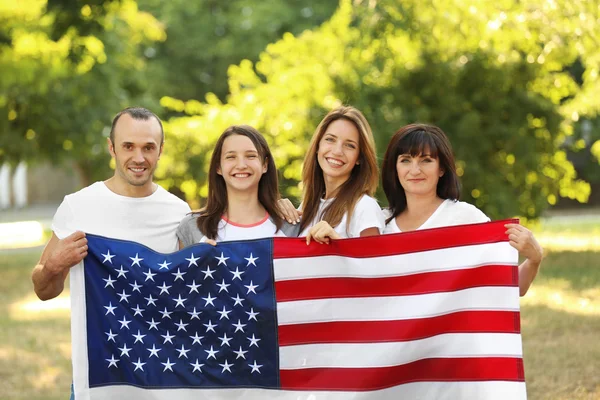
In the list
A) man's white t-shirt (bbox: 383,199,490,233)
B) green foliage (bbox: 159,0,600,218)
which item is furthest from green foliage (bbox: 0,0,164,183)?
man's white t-shirt (bbox: 383,199,490,233)

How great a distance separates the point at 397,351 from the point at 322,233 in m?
0.75

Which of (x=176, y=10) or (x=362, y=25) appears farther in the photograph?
(x=176, y=10)

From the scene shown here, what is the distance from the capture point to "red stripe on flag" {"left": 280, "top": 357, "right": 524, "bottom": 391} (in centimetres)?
472

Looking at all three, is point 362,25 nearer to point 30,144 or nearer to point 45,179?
point 30,144

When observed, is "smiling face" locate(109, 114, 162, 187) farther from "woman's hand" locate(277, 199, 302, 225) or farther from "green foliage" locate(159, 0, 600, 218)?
"green foliage" locate(159, 0, 600, 218)

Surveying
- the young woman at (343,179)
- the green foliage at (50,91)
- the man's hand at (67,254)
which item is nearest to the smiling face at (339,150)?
the young woman at (343,179)

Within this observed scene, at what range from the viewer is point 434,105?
15.0 m

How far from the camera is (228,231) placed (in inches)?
203

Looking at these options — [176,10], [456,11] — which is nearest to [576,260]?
[456,11]

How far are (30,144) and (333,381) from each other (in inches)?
589

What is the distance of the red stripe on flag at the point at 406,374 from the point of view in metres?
4.72

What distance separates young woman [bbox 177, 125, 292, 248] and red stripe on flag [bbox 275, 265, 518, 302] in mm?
379

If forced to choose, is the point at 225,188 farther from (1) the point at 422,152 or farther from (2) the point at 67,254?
(1) the point at 422,152

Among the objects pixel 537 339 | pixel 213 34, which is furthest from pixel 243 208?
pixel 213 34
